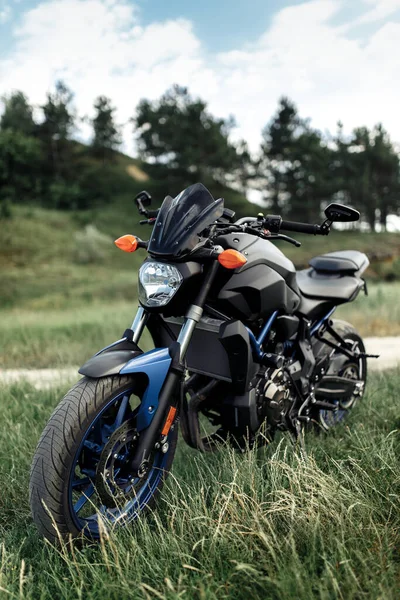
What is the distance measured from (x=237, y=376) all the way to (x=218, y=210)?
0.87 metres

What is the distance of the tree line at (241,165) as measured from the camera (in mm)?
38688

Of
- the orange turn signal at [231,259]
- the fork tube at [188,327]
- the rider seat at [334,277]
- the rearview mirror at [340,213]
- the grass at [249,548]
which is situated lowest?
the grass at [249,548]

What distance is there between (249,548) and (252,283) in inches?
51.2

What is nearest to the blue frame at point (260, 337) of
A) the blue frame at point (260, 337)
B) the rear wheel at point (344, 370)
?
the blue frame at point (260, 337)

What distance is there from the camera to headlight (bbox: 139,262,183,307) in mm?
2490

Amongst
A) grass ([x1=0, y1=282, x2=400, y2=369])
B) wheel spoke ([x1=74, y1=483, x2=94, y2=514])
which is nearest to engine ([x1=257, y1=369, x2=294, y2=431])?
wheel spoke ([x1=74, y1=483, x2=94, y2=514])

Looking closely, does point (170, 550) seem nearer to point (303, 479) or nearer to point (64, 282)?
point (303, 479)

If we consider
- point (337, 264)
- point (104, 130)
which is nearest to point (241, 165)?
point (104, 130)

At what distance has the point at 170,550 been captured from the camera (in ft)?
6.84

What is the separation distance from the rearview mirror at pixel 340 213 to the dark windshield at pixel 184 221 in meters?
0.58

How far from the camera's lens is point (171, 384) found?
248 cm

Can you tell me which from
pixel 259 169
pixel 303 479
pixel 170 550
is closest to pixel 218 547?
pixel 170 550

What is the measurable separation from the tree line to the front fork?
36226 millimetres

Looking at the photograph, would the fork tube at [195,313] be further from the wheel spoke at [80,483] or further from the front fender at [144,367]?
the wheel spoke at [80,483]
